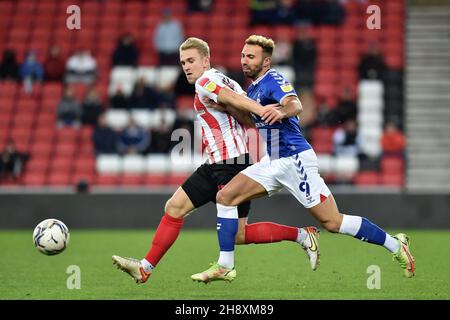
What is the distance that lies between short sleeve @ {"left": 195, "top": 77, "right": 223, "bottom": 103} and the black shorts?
0.57 m

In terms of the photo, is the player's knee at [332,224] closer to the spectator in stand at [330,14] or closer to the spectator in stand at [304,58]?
the spectator in stand at [304,58]

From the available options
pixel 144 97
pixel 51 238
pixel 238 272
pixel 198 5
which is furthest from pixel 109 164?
pixel 51 238

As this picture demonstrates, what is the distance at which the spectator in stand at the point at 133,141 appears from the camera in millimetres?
17609

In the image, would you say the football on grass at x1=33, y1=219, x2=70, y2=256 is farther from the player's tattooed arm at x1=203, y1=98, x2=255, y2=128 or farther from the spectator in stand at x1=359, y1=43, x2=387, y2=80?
the spectator in stand at x1=359, y1=43, x2=387, y2=80

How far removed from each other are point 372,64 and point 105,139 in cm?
515

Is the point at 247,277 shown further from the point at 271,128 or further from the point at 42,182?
the point at 42,182

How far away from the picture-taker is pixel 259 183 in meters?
7.98

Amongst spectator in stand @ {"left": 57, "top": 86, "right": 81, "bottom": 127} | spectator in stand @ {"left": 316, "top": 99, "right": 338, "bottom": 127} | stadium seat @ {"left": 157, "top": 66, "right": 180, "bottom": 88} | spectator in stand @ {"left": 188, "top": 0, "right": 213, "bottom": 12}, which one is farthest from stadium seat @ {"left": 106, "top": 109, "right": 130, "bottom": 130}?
spectator in stand @ {"left": 316, "top": 99, "right": 338, "bottom": 127}

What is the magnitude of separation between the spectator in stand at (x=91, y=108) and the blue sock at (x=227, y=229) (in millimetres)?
10607

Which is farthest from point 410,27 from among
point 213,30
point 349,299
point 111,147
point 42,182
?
point 349,299

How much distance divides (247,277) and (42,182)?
965 centimetres

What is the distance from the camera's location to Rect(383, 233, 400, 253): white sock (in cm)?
819

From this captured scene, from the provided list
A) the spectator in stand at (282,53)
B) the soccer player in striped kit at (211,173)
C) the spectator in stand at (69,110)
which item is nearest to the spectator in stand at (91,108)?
the spectator in stand at (69,110)

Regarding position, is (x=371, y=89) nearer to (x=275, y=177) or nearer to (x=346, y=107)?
(x=346, y=107)
